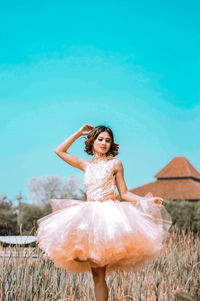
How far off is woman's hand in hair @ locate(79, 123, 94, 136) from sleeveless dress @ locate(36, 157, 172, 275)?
490mm

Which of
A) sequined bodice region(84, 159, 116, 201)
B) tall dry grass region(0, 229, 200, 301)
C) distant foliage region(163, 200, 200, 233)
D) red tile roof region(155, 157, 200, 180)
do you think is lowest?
tall dry grass region(0, 229, 200, 301)

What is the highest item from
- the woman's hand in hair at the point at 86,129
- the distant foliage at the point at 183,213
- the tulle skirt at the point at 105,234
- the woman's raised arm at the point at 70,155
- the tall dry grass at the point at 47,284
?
the distant foliage at the point at 183,213

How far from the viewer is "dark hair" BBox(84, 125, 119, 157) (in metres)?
3.49

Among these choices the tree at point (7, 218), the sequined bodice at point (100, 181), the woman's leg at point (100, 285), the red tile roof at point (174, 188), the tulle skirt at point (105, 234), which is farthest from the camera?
the red tile roof at point (174, 188)

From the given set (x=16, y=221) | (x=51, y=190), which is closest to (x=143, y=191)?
(x=51, y=190)

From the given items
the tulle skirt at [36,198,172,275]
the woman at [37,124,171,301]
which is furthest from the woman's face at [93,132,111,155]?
the tulle skirt at [36,198,172,275]

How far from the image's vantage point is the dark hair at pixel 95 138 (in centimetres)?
349

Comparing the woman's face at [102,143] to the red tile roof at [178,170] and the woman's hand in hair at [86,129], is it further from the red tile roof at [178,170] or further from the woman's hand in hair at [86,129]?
the red tile roof at [178,170]

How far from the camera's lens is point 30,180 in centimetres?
2117

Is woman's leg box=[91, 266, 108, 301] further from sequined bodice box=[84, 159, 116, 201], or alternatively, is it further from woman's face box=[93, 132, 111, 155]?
woman's face box=[93, 132, 111, 155]

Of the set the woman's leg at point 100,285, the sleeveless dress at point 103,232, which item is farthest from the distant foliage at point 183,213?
the woman's leg at point 100,285

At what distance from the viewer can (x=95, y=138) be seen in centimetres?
350

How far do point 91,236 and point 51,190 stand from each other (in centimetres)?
1728

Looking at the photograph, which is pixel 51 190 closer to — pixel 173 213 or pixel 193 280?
pixel 173 213
